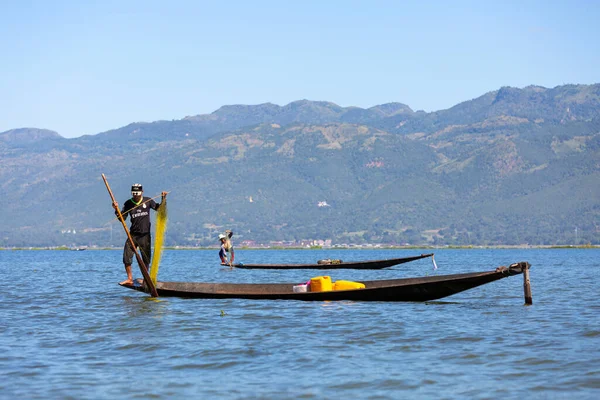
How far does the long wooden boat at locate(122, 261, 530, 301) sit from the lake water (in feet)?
1.07

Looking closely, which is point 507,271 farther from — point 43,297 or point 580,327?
point 43,297

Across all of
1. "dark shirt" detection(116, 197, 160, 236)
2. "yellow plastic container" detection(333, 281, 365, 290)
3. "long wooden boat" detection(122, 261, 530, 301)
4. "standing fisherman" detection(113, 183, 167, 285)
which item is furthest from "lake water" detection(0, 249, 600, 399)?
"dark shirt" detection(116, 197, 160, 236)

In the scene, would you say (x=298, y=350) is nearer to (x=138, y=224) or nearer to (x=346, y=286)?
(x=346, y=286)

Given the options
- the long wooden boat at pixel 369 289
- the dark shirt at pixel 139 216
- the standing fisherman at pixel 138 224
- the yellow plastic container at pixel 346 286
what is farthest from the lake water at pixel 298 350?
the dark shirt at pixel 139 216

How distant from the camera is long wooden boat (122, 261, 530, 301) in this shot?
20.6 m

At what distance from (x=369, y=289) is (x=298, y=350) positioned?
256 inches

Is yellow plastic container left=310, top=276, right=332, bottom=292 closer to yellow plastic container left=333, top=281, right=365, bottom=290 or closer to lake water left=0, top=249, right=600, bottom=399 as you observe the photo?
yellow plastic container left=333, top=281, right=365, bottom=290

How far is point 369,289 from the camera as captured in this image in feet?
72.8

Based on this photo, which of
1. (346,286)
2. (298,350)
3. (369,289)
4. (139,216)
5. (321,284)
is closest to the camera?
(298,350)

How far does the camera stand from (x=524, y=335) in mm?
17641

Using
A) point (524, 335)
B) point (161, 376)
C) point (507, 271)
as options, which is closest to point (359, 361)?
point (161, 376)

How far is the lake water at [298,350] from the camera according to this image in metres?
12.9

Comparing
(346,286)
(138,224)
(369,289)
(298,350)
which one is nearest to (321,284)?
(346,286)

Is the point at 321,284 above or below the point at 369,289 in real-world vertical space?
above
